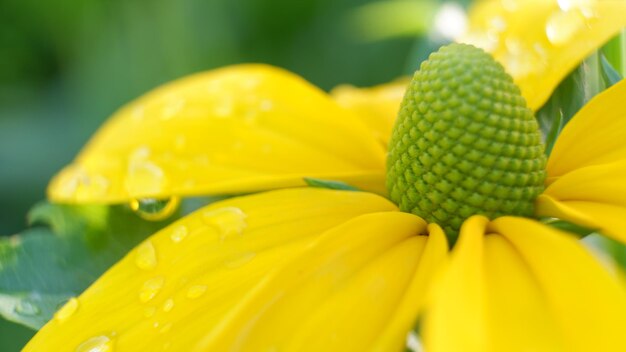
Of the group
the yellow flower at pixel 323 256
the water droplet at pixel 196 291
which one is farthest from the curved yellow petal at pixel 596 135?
the water droplet at pixel 196 291

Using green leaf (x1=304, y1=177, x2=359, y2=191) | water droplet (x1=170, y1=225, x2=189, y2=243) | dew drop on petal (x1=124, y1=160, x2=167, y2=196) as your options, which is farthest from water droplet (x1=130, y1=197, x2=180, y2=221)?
green leaf (x1=304, y1=177, x2=359, y2=191)

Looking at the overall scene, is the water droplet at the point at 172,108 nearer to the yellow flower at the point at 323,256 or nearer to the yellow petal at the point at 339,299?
the yellow flower at the point at 323,256

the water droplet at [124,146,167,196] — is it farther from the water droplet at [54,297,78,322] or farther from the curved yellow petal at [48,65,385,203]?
the water droplet at [54,297,78,322]

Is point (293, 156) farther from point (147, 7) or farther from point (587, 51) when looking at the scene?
point (147, 7)

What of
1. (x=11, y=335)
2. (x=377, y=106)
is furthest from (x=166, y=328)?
(x=11, y=335)

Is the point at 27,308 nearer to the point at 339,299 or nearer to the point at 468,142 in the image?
the point at 339,299

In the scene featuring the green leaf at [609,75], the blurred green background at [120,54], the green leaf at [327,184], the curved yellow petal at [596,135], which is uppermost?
the green leaf at [609,75]
